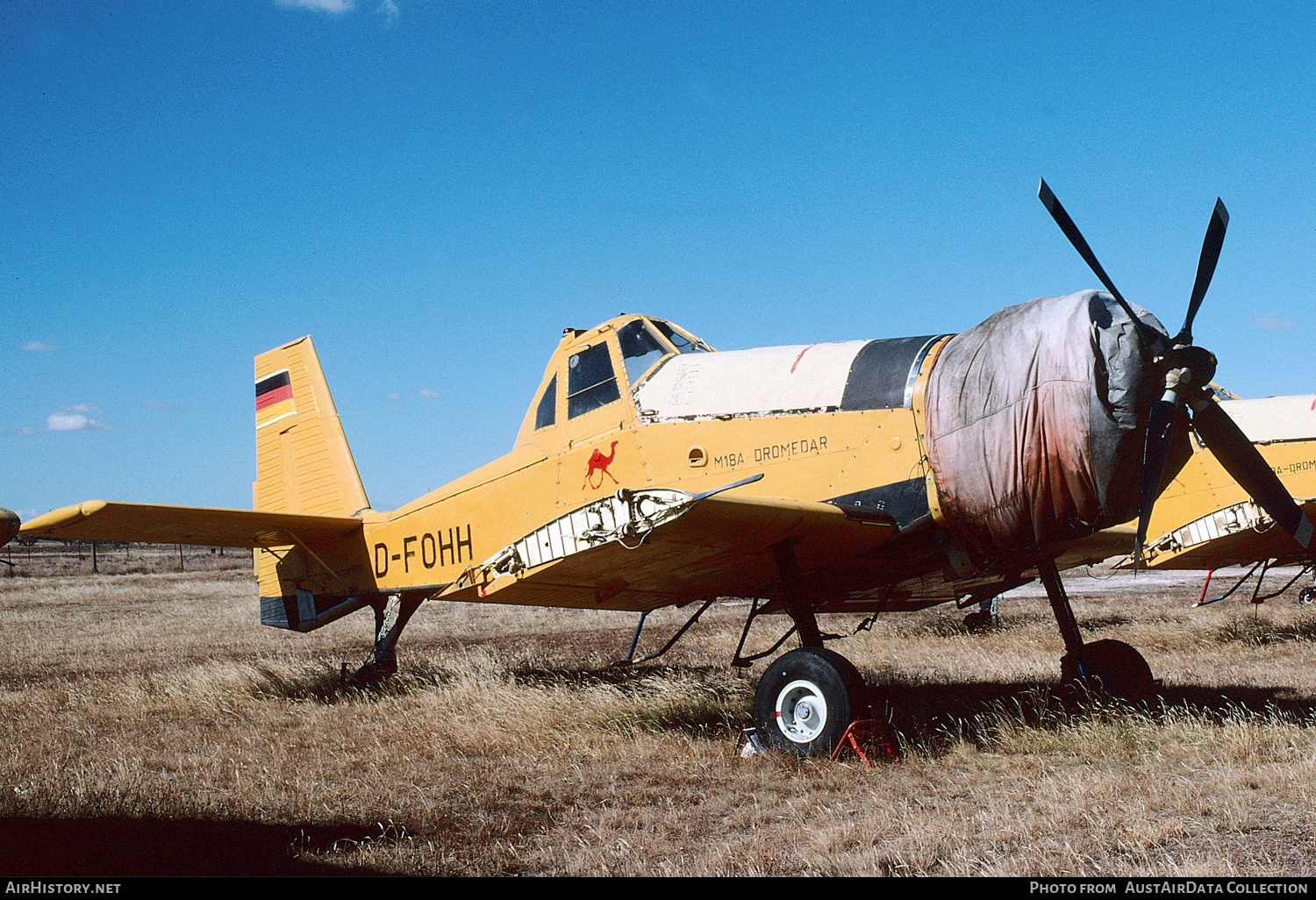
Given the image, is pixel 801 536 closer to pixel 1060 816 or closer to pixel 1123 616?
pixel 1060 816

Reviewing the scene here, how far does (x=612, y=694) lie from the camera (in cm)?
852

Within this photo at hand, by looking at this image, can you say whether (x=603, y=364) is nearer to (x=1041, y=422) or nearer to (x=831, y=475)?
(x=831, y=475)

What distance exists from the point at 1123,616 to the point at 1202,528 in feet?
14.9

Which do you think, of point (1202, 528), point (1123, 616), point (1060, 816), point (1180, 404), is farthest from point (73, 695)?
point (1123, 616)

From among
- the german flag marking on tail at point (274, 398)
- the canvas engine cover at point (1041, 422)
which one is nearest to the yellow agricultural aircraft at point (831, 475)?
the canvas engine cover at point (1041, 422)

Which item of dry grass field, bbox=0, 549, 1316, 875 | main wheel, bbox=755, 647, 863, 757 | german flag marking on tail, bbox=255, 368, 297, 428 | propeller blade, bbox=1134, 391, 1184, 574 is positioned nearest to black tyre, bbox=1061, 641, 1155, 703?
Result: dry grass field, bbox=0, 549, 1316, 875

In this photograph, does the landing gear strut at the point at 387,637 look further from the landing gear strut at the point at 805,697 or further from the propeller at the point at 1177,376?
the propeller at the point at 1177,376

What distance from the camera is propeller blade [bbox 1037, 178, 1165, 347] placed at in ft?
18.3

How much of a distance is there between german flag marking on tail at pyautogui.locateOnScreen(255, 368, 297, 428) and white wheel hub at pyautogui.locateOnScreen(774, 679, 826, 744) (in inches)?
314

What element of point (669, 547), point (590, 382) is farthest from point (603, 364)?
point (669, 547)

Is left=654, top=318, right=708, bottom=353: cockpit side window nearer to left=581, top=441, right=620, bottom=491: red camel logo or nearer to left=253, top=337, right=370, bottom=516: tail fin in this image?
left=581, top=441, right=620, bottom=491: red camel logo

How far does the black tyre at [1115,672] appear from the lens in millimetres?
7512

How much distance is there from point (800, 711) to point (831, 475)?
163cm
